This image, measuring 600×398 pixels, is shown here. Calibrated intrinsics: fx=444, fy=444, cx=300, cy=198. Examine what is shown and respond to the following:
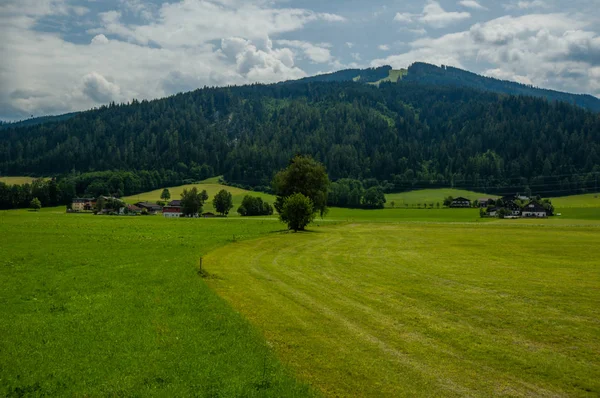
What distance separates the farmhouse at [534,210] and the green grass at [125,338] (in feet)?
508

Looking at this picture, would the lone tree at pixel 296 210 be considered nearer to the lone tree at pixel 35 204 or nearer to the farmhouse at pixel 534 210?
the farmhouse at pixel 534 210

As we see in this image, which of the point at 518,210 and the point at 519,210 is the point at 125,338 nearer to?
the point at 519,210

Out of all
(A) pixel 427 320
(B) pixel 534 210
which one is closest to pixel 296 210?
(A) pixel 427 320

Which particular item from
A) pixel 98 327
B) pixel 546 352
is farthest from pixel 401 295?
pixel 98 327

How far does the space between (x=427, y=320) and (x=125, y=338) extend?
13703mm

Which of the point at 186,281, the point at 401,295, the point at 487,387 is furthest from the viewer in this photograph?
the point at 186,281

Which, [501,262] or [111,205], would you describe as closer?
[501,262]

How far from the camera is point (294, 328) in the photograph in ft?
66.4

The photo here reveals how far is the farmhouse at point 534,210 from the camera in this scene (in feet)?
516

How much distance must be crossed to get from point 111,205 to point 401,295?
6734 inches

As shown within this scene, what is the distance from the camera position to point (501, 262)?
41188 millimetres

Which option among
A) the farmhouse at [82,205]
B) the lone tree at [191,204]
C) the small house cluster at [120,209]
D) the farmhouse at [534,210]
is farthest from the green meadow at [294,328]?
the farmhouse at [82,205]

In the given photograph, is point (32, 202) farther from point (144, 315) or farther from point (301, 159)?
point (144, 315)

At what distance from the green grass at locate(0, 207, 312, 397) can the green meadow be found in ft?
0.24
